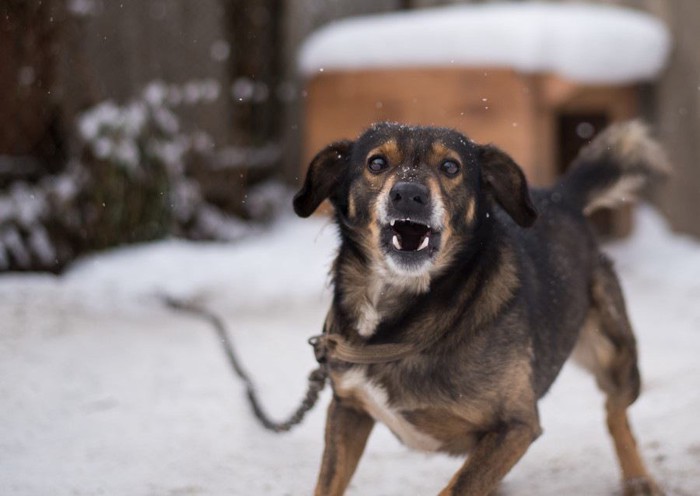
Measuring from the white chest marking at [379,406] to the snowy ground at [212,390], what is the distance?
0.47 m

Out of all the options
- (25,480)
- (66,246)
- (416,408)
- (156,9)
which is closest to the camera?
(416,408)

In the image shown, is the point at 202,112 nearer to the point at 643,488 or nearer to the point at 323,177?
the point at 323,177

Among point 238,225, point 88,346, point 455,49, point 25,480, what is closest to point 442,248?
point 25,480

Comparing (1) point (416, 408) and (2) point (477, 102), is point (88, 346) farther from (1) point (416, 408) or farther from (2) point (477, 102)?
(2) point (477, 102)

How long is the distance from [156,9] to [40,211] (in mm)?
2432

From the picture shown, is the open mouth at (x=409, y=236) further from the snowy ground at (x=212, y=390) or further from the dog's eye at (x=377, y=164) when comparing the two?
the snowy ground at (x=212, y=390)

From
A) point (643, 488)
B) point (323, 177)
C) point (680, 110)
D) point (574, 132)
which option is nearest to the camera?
point (323, 177)

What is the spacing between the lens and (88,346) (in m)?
4.82

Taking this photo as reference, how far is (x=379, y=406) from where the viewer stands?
252 centimetres

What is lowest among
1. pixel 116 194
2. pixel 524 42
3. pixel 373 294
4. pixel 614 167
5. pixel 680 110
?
pixel 116 194

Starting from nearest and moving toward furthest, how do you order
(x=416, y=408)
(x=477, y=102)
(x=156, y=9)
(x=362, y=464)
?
(x=416, y=408)
(x=362, y=464)
(x=477, y=102)
(x=156, y=9)

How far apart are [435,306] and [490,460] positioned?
461 millimetres

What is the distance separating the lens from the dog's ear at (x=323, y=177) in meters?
2.72

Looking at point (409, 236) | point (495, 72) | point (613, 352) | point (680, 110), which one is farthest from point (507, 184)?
point (680, 110)
